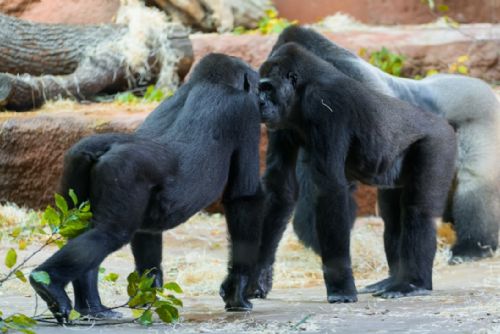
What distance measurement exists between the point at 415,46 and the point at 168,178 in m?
6.16

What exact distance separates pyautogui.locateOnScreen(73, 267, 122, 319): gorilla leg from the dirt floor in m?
0.14

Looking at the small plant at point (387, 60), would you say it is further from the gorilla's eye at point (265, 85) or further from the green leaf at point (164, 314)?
the green leaf at point (164, 314)

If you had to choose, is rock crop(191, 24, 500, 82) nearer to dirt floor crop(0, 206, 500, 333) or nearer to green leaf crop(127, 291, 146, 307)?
dirt floor crop(0, 206, 500, 333)

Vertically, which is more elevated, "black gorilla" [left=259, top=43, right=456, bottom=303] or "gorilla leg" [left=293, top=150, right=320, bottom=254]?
"black gorilla" [left=259, top=43, right=456, bottom=303]

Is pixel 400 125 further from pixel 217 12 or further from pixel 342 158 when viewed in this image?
pixel 217 12

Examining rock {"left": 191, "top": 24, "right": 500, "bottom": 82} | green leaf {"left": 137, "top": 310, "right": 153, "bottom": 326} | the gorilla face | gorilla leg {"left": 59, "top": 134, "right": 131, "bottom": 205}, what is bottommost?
green leaf {"left": 137, "top": 310, "right": 153, "bottom": 326}

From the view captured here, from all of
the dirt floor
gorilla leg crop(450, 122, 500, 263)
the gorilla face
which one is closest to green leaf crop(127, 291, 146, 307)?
the dirt floor

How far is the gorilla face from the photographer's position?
15.9 ft

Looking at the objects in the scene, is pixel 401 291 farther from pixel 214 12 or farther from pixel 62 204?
pixel 214 12

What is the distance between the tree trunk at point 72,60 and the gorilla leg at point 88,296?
4.70m

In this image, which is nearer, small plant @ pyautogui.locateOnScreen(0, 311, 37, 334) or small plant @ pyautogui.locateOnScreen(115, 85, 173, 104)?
small plant @ pyautogui.locateOnScreen(0, 311, 37, 334)

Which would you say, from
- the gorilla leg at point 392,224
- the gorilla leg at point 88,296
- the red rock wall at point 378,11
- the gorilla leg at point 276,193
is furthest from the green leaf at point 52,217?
the red rock wall at point 378,11

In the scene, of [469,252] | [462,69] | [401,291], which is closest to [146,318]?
[401,291]

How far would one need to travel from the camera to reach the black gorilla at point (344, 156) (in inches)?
188
